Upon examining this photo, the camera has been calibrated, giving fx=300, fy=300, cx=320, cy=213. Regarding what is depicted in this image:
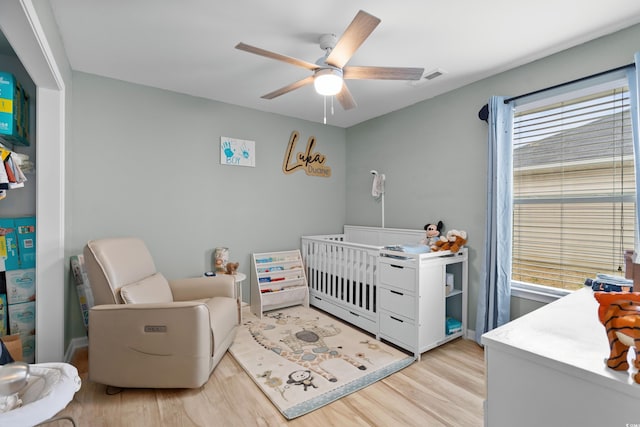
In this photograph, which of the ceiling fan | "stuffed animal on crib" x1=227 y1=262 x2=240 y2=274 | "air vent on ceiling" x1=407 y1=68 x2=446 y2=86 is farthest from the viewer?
"stuffed animal on crib" x1=227 y1=262 x2=240 y2=274

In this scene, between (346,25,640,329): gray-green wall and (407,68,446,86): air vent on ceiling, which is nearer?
(346,25,640,329): gray-green wall

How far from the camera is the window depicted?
202 cm

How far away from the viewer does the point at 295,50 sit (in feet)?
7.27

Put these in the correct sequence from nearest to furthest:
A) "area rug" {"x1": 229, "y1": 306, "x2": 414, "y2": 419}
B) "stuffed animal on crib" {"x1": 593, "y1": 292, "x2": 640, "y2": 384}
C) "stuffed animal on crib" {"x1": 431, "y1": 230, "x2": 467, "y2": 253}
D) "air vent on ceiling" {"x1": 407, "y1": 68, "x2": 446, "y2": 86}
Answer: "stuffed animal on crib" {"x1": 593, "y1": 292, "x2": 640, "y2": 384} < "area rug" {"x1": 229, "y1": 306, "x2": 414, "y2": 419} < "air vent on ceiling" {"x1": 407, "y1": 68, "x2": 446, "y2": 86} < "stuffed animal on crib" {"x1": 431, "y1": 230, "x2": 467, "y2": 253}

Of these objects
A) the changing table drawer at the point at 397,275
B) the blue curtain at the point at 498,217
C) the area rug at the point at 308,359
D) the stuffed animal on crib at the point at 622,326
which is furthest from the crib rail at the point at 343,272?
the stuffed animal on crib at the point at 622,326

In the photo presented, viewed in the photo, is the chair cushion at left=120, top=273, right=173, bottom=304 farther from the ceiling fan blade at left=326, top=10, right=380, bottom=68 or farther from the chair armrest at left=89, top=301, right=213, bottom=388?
the ceiling fan blade at left=326, top=10, right=380, bottom=68

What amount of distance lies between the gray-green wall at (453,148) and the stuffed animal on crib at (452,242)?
20 cm

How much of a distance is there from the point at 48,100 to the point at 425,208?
129 inches

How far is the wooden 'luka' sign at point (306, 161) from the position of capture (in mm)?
3768

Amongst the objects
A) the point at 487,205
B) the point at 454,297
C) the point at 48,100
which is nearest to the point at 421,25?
the point at 487,205

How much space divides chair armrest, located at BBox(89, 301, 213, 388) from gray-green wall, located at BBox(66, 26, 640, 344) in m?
1.01

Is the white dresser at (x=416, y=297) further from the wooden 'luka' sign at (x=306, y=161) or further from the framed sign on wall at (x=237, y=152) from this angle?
the framed sign on wall at (x=237, y=152)

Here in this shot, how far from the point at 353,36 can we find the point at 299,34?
1.98ft

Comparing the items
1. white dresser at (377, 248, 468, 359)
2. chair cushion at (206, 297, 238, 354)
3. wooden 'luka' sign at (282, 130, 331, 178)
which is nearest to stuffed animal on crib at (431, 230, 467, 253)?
white dresser at (377, 248, 468, 359)
